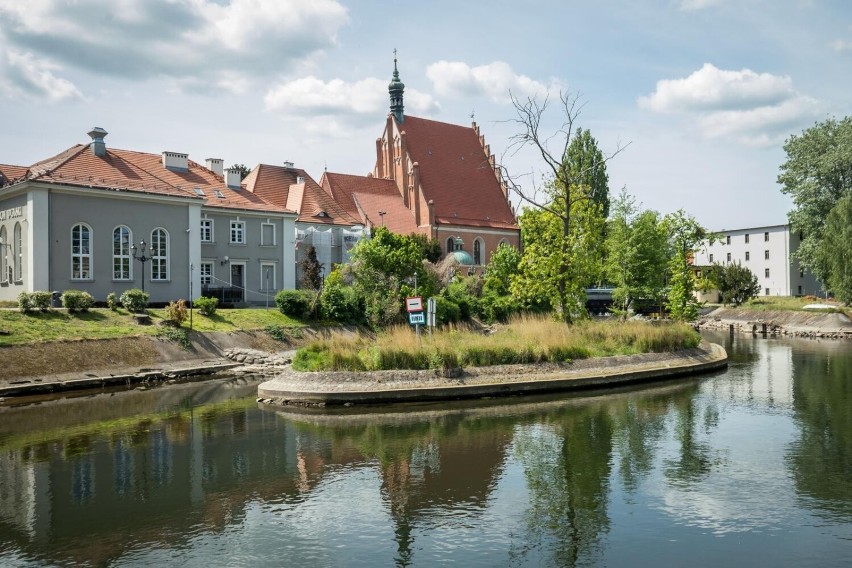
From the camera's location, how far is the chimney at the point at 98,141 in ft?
128

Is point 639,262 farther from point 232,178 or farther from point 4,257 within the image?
point 4,257

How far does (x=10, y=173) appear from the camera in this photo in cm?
3859

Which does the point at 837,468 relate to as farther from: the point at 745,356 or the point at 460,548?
the point at 745,356

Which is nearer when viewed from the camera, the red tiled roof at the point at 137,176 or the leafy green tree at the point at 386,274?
the red tiled roof at the point at 137,176

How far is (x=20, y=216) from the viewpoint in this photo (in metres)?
34.7

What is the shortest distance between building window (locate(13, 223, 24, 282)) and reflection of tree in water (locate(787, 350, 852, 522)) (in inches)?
1392

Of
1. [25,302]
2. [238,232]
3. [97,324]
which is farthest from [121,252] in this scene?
[238,232]

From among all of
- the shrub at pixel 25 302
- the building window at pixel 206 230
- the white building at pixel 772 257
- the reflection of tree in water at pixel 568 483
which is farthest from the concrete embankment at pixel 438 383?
the white building at pixel 772 257

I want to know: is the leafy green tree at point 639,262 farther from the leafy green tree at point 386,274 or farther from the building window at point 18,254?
the building window at point 18,254

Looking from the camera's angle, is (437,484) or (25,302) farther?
(25,302)

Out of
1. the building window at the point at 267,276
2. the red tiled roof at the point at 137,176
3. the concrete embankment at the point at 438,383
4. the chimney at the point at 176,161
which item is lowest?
the concrete embankment at the point at 438,383

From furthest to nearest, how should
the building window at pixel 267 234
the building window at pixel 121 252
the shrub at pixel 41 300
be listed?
the building window at pixel 267 234 < the building window at pixel 121 252 < the shrub at pixel 41 300

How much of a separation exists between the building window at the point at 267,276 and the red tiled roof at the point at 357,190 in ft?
51.1

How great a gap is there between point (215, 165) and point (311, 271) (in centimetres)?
1059
